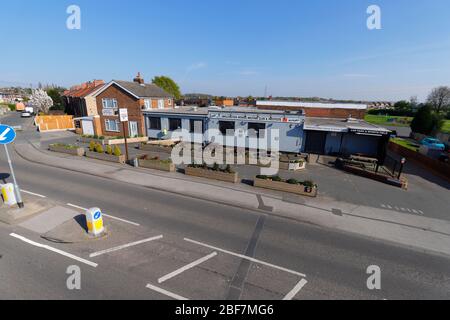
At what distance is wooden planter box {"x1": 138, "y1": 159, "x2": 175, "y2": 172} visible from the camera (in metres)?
15.6

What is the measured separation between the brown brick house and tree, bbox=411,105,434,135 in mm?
41802

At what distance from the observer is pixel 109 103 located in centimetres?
2805

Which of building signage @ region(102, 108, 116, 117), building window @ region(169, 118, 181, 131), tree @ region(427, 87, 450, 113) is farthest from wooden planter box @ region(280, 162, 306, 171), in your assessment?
tree @ region(427, 87, 450, 113)

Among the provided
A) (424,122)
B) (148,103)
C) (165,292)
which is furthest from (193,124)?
(424,122)

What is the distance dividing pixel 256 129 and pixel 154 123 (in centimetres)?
1259

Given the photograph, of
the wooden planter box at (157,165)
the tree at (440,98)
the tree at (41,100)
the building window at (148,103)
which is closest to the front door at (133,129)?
the building window at (148,103)

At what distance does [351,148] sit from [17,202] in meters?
24.1

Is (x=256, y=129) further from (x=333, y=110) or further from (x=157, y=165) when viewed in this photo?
(x=333, y=110)

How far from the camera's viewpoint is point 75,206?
9.94 m

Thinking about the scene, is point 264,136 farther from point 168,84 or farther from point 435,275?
point 168,84

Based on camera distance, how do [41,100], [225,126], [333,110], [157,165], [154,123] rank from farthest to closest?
[41,100] → [333,110] → [154,123] → [225,126] → [157,165]

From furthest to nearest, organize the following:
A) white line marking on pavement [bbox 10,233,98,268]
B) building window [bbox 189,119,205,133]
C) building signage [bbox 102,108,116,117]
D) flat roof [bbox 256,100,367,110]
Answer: flat roof [bbox 256,100,367,110]
building signage [bbox 102,108,116,117]
building window [bbox 189,119,205,133]
white line marking on pavement [bbox 10,233,98,268]

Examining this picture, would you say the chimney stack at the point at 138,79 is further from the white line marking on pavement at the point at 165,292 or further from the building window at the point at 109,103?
the white line marking on pavement at the point at 165,292

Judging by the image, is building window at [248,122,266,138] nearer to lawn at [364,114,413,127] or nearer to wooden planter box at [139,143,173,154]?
wooden planter box at [139,143,173,154]
